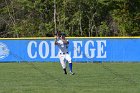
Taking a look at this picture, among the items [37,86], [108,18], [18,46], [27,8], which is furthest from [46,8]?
[37,86]

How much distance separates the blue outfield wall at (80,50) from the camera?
29.3m

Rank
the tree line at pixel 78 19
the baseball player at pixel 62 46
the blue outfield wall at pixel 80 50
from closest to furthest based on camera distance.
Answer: the baseball player at pixel 62 46, the blue outfield wall at pixel 80 50, the tree line at pixel 78 19

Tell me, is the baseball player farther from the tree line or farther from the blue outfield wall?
the tree line

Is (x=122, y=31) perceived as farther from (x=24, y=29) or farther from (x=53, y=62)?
(x=53, y=62)

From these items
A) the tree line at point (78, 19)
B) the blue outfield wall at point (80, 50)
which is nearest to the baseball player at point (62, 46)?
the blue outfield wall at point (80, 50)

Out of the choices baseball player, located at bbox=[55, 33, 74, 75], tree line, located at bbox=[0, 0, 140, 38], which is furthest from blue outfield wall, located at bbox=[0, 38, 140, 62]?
tree line, located at bbox=[0, 0, 140, 38]

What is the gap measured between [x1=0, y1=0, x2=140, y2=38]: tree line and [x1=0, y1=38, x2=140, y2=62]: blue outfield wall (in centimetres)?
1731

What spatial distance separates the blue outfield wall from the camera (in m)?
29.3

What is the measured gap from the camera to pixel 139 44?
1160 inches

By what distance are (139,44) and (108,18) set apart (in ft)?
69.3

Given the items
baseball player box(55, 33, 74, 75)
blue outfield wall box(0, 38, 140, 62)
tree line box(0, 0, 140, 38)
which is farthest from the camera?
tree line box(0, 0, 140, 38)

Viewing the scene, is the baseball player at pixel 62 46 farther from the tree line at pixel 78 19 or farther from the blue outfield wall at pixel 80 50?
the tree line at pixel 78 19

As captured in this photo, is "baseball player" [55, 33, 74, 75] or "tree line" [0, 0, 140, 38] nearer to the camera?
"baseball player" [55, 33, 74, 75]

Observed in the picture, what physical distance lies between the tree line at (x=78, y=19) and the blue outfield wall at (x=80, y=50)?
56.8 ft
